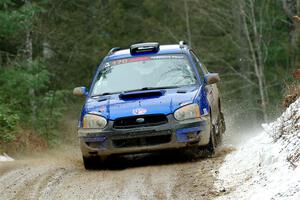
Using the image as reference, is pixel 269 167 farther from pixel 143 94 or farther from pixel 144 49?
pixel 144 49

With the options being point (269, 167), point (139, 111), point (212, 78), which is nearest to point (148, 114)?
point (139, 111)

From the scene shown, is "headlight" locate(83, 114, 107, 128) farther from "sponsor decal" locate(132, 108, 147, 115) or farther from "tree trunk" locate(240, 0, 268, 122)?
"tree trunk" locate(240, 0, 268, 122)

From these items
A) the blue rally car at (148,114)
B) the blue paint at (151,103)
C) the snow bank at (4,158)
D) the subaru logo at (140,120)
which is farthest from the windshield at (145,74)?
the snow bank at (4,158)

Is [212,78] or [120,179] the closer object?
[120,179]

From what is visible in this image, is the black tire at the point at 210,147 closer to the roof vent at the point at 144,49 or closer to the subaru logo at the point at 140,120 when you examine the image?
the subaru logo at the point at 140,120

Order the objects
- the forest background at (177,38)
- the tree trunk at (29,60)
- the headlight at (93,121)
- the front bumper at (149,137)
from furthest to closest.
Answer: the forest background at (177,38)
the tree trunk at (29,60)
the headlight at (93,121)
the front bumper at (149,137)

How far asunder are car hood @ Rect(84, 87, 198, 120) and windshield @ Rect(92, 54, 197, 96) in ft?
1.64

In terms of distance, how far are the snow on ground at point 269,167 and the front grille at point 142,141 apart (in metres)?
1.00

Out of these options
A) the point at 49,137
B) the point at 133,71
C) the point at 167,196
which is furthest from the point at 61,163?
the point at 49,137

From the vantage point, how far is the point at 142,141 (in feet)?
36.7

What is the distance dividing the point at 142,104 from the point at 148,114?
0.24 metres

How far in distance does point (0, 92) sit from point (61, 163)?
6.81m

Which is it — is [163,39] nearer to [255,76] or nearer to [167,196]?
[255,76]

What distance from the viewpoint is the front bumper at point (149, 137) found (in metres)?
11.1
